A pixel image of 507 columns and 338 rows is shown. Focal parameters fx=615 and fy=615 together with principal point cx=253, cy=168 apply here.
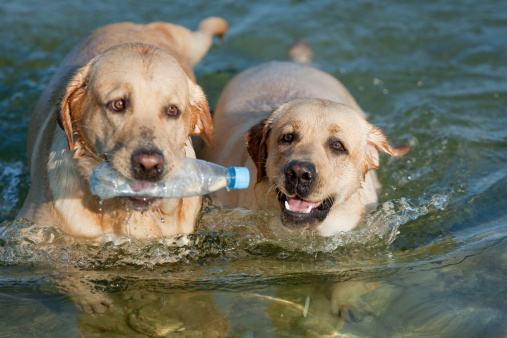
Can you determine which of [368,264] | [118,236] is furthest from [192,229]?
[368,264]

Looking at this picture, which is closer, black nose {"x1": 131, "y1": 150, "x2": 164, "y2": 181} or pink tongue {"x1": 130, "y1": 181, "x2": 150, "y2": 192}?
black nose {"x1": 131, "y1": 150, "x2": 164, "y2": 181}

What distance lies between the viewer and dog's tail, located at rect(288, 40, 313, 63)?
28.6 feet

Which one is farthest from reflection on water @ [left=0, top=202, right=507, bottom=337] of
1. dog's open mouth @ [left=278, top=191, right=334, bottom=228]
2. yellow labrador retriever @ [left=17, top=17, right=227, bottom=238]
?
dog's open mouth @ [left=278, top=191, right=334, bottom=228]

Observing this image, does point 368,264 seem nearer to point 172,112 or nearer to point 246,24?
point 172,112

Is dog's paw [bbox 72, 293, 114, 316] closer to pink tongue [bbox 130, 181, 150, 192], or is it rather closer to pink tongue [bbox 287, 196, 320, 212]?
pink tongue [bbox 130, 181, 150, 192]

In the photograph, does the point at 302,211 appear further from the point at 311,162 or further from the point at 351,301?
the point at 351,301

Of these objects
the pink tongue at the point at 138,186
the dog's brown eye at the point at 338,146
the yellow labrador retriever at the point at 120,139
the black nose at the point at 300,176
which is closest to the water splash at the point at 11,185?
the yellow labrador retriever at the point at 120,139

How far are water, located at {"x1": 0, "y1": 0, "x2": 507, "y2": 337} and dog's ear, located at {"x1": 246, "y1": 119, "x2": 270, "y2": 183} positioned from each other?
1.31 ft

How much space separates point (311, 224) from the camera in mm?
4723

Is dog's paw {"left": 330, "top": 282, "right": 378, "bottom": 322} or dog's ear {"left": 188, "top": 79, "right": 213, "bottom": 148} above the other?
dog's ear {"left": 188, "top": 79, "right": 213, "bottom": 148}

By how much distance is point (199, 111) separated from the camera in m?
4.81

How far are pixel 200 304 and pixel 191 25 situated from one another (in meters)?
6.48

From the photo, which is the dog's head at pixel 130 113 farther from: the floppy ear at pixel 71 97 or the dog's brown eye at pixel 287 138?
the dog's brown eye at pixel 287 138

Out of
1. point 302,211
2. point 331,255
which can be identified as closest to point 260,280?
point 302,211
